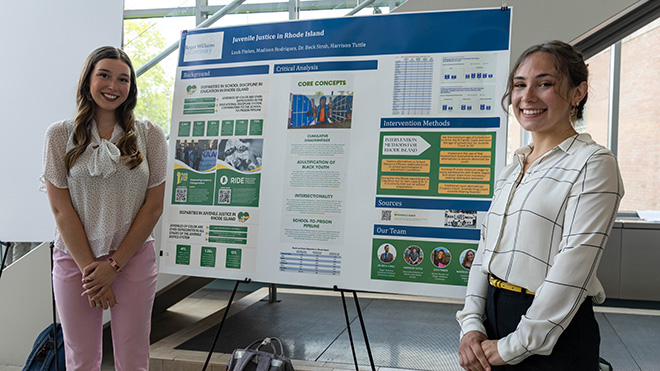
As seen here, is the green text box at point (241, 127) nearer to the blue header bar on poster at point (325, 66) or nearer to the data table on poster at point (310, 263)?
the blue header bar on poster at point (325, 66)

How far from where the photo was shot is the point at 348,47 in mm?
2141

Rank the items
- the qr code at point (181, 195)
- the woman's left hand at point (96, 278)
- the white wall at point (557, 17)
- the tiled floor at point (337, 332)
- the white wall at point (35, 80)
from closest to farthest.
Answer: the woman's left hand at point (96, 278)
the qr code at point (181, 195)
the white wall at point (35, 80)
the tiled floor at point (337, 332)
the white wall at point (557, 17)

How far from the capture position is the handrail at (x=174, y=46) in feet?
10.7

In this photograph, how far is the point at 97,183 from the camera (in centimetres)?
198

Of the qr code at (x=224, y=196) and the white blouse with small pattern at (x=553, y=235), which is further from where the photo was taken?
the qr code at (x=224, y=196)

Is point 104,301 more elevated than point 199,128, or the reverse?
point 199,128

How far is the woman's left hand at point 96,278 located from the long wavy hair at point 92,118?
1.28 ft

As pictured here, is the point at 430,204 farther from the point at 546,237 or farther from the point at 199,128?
the point at 199,128

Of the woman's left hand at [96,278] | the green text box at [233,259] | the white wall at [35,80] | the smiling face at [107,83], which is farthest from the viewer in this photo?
the white wall at [35,80]

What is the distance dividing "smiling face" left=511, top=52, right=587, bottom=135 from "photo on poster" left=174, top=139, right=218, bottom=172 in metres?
1.38

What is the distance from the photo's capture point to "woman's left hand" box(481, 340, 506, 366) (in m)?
1.37

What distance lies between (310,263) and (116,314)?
80cm

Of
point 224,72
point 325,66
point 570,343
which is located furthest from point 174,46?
point 570,343

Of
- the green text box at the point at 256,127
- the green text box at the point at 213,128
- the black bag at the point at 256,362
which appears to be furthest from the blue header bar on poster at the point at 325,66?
the black bag at the point at 256,362
